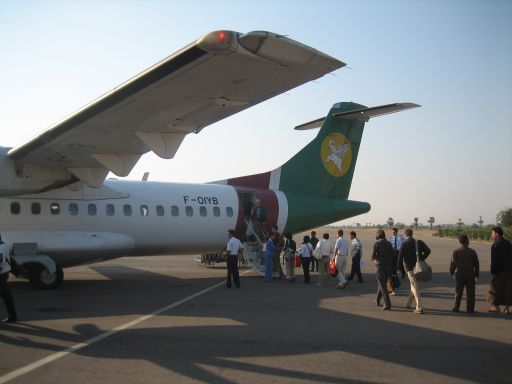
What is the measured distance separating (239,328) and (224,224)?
25.1 ft

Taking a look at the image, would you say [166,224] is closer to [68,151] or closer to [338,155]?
[68,151]

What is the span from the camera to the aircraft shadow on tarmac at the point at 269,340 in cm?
543

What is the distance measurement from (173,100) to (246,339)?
12.1ft

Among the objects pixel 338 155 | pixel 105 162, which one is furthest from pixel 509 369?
pixel 338 155

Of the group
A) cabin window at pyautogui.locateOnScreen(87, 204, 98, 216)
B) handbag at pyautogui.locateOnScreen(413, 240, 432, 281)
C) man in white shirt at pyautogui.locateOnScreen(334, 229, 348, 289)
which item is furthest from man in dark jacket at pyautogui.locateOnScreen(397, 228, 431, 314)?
cabin window at pyautogui.locateOnScreen(87, 204, 98, 216)

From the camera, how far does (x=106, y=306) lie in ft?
30.5

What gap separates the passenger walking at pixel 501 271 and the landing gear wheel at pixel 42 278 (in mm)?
9625

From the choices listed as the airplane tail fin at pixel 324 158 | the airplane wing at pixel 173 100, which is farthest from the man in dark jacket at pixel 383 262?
the airplane tail fin at pixel 324 158

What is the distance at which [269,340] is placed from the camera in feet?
21.9

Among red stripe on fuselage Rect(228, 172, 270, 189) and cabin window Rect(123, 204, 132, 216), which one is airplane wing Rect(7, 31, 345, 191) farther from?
red stripe on fuselage Rect(228, 172, 270, 189)

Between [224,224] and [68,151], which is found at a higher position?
[68,151]

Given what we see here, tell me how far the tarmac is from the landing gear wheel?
34cm

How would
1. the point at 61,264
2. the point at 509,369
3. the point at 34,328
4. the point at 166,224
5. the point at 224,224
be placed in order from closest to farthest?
the point at 509,369 < the point at 34,328 < the point at 61,264 < the point at 166,224 < the point at 224,224

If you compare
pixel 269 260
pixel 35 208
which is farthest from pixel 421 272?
pixel 35 208
